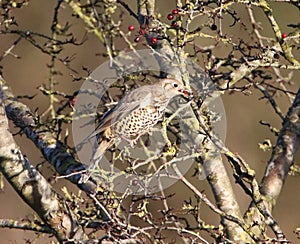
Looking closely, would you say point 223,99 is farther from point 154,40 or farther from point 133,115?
point 154,40

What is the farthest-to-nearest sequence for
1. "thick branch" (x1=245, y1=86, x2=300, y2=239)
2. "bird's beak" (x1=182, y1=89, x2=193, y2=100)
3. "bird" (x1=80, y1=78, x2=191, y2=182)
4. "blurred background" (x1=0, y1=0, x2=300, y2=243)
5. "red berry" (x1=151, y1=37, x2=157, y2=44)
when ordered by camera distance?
"blurred background" (x1=0, y1=0, x2=300, y2=243) < "thick branch" (x1=245, y1=86, x2=300, y2=239) < "bird" (x1=80, y1=78, x2=191, y2=182) < "red berry" (x1=151, y1=37, x2=157, y2=44) < "bird's beak" (x1=182, y1=89, x2=193, y2=100)

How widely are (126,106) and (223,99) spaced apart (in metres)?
4.28

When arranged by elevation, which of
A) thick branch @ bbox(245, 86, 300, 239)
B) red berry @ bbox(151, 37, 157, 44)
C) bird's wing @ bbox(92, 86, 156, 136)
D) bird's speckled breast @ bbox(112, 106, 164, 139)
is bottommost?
thick branch @ bbox(245, 86, 300, 239)

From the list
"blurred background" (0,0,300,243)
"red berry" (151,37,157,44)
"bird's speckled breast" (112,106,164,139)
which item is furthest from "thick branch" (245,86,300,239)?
"blurred background" (0,0,300,243)

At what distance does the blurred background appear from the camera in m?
7.28

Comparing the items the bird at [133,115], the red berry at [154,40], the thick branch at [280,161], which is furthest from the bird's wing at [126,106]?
the thick branch at [280,161]

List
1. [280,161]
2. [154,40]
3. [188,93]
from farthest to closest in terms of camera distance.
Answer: [280,161], [154,40], [188,93]

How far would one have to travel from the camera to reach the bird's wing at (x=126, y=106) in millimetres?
3545

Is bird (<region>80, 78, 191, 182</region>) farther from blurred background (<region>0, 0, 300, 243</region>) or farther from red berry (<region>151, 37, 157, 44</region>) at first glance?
blurred background (<region>0, 0, 300, 243</region>)

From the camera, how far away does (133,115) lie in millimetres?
3568

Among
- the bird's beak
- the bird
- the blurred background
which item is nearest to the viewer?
the bird's beak

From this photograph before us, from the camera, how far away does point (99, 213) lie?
3.28 metres

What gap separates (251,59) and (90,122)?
38.8 inches

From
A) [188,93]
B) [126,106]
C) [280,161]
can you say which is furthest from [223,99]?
[188,93]
